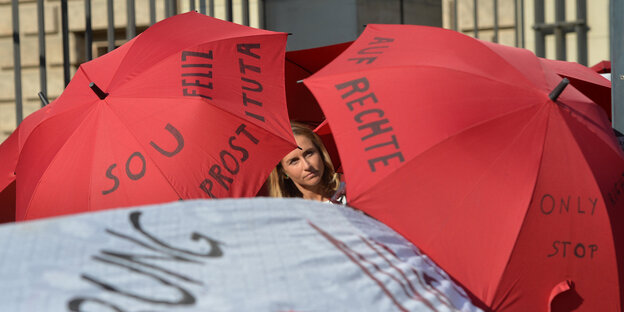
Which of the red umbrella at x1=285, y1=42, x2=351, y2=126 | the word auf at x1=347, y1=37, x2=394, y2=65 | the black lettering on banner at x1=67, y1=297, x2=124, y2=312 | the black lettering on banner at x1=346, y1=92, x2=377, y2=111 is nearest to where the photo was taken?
the black lettering on banner at x1=67, y1=297, x2=124, y2=312

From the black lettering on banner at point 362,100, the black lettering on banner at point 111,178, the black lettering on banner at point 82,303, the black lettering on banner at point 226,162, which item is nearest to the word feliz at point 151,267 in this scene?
the black lettering on banner at point 82,303

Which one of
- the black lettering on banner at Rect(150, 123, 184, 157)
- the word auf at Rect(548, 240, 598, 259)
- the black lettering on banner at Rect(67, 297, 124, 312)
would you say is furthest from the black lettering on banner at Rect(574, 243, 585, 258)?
the black lettering on banner at Rect(67, 297, 124, 312)

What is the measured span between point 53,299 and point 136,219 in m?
0.39

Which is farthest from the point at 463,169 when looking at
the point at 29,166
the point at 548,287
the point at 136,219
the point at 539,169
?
the point at 29,166

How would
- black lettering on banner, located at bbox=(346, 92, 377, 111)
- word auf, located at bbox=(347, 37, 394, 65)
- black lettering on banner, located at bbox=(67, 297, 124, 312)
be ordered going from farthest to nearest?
word auf, located at bbox=(347, 37, 394, 65), black lettering on banner, located at bbox=(346, 92, 377, 111), black lettering on banner, located at bbox=(67, 297, 124, 312)

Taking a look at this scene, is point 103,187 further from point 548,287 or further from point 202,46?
point 548,287

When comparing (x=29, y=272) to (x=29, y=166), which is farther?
(x=29, y=166)

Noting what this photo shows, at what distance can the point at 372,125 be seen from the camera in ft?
10.6

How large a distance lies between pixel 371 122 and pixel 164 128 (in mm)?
918

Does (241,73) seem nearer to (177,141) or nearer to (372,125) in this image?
(177,141)

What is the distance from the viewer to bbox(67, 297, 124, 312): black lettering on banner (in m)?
2.01

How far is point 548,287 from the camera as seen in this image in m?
3.06

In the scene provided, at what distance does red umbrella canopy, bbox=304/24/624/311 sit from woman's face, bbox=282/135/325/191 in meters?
1.24

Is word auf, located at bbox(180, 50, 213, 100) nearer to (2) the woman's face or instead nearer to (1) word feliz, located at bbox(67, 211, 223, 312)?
(2) the woman's face
